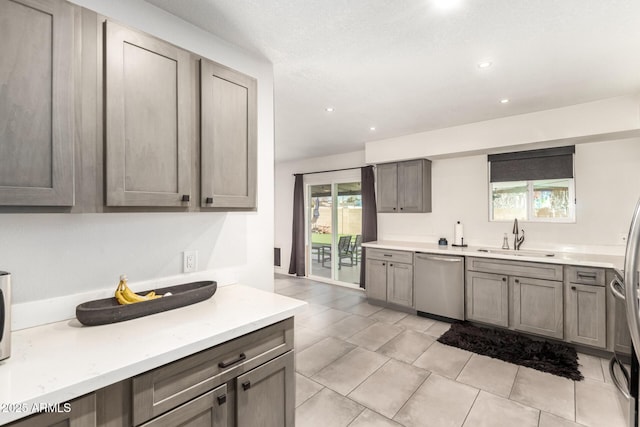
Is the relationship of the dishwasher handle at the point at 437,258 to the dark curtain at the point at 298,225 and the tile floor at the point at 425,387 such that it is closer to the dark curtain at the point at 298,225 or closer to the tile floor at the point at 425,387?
the tile floor at the point at 425,387

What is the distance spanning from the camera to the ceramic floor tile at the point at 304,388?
2.33m

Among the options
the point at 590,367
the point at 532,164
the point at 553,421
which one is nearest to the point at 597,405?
the point at 553,421

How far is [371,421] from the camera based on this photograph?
2.06 m

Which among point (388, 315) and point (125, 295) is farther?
point (388, 315)

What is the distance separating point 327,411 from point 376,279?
8.39ft

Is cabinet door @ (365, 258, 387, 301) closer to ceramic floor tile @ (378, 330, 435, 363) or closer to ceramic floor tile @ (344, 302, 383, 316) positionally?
ceramic floor tile @ (344, 302, 383, 316)

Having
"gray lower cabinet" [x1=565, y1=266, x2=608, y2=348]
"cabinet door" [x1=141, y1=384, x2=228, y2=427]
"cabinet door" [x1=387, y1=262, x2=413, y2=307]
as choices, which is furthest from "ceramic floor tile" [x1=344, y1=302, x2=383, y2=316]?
"cabinet door" [x1=141, y1=384, x2=228, y2=427]

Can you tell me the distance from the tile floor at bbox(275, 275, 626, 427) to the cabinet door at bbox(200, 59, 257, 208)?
5.43 ft

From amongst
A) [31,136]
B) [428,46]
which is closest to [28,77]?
[31,136]

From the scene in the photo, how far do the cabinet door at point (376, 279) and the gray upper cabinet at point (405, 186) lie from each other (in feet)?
2.85

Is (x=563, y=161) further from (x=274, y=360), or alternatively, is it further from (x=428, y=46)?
(x=274, y=360)

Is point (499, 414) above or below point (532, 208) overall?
below

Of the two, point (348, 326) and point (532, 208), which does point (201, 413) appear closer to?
point (348, 326)

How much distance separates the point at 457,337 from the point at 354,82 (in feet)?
9.71
